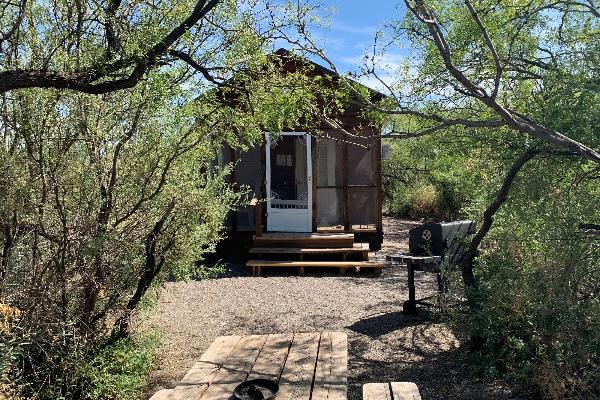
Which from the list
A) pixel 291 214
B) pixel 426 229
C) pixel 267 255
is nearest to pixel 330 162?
pixel 291 214

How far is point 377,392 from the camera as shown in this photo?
3.44 metres

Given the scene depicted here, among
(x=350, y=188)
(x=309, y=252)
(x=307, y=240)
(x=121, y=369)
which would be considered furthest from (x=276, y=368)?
(x=350, y=188)

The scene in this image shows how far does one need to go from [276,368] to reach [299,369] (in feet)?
0.45

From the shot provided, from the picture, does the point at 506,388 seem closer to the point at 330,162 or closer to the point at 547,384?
the point at 547,384

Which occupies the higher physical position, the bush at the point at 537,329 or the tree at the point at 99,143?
the tree at the point at 99,143

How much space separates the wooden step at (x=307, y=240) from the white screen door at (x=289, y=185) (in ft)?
1.72

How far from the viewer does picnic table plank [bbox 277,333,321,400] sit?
2.98 m

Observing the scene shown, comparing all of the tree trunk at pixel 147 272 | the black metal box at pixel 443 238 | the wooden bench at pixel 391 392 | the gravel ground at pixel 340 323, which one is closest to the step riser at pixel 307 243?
the gravel ground at pixel 340 323

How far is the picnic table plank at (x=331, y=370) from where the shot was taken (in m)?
2.99

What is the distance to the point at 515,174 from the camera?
484cm

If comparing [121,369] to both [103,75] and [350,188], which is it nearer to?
[103,75]

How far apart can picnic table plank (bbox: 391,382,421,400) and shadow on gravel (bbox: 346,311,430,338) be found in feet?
10.6

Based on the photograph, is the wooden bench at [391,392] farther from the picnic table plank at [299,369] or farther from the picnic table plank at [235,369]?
the picnic table plank at [235,369]

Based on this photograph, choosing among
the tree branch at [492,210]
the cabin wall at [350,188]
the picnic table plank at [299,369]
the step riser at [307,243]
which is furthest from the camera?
the cabin wall at [350,188]
